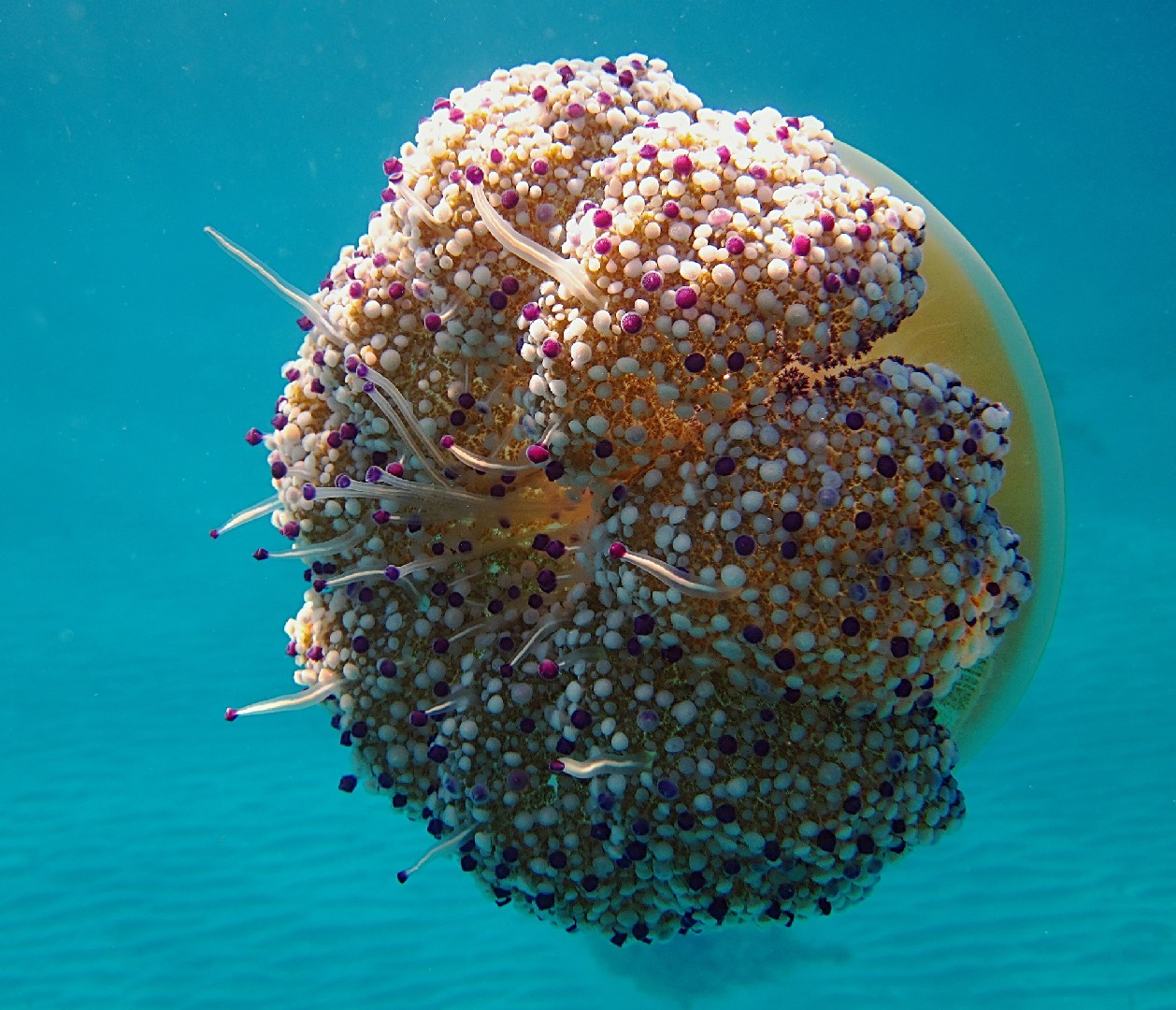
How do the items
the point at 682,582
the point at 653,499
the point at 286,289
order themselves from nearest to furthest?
the point at 682,582
the point at 653,499
the point at 286,289

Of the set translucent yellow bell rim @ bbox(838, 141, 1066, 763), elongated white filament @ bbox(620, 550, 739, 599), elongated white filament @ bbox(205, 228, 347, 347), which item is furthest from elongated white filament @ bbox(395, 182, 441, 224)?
translucent yellow bell rim @ bbox(838, 141, 1066, 763)

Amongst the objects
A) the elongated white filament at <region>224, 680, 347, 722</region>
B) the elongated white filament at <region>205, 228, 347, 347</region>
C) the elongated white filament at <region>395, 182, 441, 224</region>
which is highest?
the elongated white filament at <region>395, 182, 441, 224</region>

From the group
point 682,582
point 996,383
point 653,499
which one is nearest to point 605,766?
point 682,582

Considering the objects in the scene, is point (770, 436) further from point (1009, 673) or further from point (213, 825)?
point (213, 825)

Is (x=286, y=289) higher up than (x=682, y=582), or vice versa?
(x=286, y=289)

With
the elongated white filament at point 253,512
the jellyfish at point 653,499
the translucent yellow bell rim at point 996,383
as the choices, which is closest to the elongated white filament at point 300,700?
the jellyfish at point 653,499

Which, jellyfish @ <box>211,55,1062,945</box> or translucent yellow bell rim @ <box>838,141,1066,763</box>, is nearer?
jellyfish @ <box>211,55,1062,945</box>

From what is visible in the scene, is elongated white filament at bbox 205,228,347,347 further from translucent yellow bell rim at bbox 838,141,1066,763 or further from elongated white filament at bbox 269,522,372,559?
translucent yellow bell rim at bbox 838,141,1066,763

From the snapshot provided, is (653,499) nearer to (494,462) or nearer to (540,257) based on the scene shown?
(494,462)
